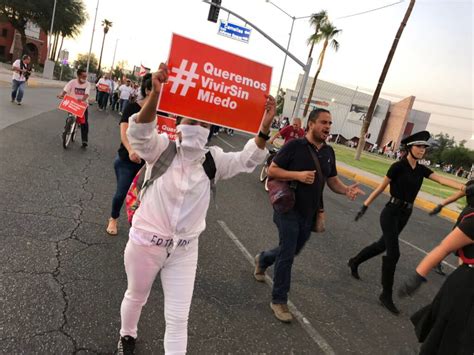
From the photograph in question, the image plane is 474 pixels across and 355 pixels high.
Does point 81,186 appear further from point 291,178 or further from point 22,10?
point 22,10

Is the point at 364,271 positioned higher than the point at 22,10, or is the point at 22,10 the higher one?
the point at 22,10

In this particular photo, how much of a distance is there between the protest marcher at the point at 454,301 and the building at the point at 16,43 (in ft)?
199

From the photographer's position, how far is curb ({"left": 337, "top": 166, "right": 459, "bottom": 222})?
1333 centimetres

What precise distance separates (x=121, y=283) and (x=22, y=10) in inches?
2257

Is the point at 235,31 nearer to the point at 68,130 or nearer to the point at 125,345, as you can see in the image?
the point at 68,130

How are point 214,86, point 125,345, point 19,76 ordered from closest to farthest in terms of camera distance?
point 214,86 < point 125,345 < point 19,76

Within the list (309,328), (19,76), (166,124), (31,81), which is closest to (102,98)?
(19,76)

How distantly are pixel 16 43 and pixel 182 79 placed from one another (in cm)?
6879

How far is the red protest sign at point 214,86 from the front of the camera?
2.60 meters

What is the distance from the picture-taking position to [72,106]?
9734mm

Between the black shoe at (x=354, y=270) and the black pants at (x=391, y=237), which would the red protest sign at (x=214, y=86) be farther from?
the black shoe at (x=354, y=270)

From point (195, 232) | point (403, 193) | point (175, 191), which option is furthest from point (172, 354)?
point (403, 193)

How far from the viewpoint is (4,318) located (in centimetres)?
311

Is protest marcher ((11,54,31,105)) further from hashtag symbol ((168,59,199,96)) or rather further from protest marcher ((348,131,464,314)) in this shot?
hashtag symbol ((168,59,199,96))
